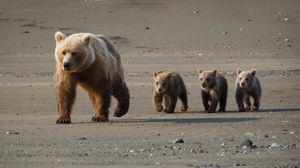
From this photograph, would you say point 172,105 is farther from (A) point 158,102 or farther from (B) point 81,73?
(B) point 81,73

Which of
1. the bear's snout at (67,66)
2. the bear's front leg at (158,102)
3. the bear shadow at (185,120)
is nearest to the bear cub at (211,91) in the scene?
the bear's front leg at (158,102)

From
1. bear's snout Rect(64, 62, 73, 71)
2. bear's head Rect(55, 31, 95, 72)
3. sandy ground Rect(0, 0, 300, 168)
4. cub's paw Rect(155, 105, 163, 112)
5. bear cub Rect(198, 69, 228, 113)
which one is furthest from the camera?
bear cub Rect(198, 69, 228, 113)

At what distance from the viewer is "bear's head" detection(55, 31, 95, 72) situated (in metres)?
12.5

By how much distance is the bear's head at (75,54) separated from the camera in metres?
12.5

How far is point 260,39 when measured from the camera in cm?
2502

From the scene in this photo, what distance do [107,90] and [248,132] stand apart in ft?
8.01

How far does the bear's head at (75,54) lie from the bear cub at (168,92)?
6.81 feet

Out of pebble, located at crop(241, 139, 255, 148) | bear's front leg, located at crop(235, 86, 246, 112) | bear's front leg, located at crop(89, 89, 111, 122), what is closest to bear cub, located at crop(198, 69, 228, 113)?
bear's front leg, located at crop(235, 86, 246, 112)

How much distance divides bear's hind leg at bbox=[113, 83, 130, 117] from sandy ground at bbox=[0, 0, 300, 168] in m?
0.15

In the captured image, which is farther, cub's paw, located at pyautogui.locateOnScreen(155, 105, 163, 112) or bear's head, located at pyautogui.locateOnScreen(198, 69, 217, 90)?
bear's head, located at pyautogui.locateOnScreen(198, 69, 217, 90)

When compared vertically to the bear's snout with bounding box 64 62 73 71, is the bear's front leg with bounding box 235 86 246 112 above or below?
below

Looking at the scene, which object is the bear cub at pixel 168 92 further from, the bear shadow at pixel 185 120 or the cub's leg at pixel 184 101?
the bear shadow at pixel 185 120

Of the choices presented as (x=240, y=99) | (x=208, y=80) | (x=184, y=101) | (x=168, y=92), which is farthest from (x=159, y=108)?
(x=240, y=99)

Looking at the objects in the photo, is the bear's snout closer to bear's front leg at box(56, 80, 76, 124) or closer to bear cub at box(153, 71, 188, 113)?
bear's front leg at box(56, 80, 76, 124)
